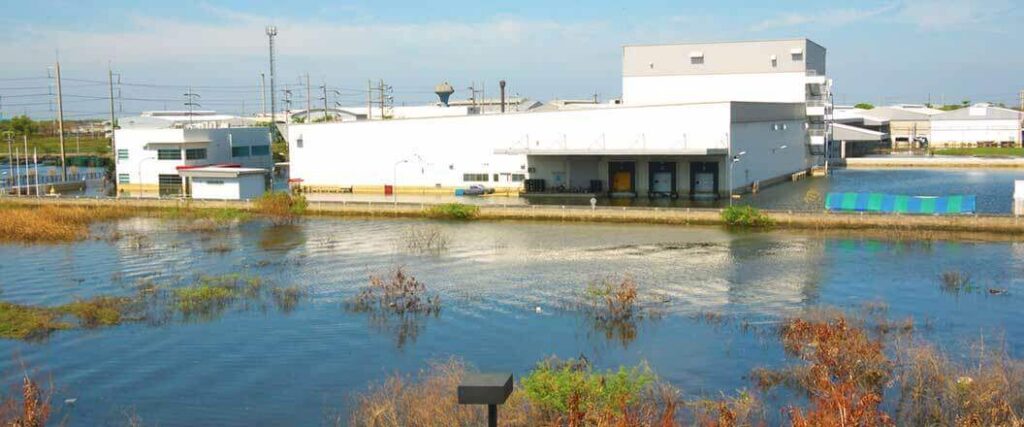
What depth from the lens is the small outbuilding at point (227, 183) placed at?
29.1m

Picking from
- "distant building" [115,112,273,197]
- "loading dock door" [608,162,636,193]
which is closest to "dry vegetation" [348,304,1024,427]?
"loading dock door" [608,162,636,193]

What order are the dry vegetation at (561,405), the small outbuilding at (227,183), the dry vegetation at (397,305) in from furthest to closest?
the small outbuilding at (227,183) → the dry vegetation at (397,305) → the dry vegetation at (561,405)

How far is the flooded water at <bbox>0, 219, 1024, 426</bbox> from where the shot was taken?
33.3 feet

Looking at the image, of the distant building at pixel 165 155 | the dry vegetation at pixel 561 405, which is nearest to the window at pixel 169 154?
the distant building at pixel 165 155

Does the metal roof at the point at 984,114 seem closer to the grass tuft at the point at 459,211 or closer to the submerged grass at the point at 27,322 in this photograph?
the grass tuft at the point at 459,211

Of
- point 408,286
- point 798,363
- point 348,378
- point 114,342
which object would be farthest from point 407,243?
point 798,363

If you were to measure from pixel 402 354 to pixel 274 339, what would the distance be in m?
1.94

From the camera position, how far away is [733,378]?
32.5 ft

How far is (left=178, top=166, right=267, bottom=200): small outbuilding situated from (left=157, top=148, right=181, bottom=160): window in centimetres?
465

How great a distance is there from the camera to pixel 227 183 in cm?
2928

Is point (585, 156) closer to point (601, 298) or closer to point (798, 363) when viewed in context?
point (601, 298)

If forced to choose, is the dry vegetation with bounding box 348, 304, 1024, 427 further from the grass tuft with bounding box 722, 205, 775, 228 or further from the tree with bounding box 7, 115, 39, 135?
the tree with bounding box 7, 115, 39, 135

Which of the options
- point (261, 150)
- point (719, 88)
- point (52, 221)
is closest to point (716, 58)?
point (719, 88)

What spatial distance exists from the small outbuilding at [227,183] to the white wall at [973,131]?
132ft
